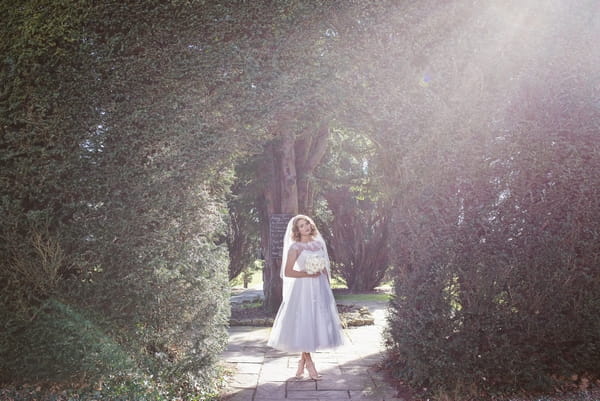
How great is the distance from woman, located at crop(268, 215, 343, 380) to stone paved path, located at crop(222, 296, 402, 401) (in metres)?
0.30

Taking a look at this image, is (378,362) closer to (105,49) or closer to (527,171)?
(527,171)

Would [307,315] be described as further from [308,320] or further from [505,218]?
[505,218]

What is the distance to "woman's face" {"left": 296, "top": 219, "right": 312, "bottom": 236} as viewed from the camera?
6.06 meters

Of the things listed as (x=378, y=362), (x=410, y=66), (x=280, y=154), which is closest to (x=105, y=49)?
(x=410, y=66)

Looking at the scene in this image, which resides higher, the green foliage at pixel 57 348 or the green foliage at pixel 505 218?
the green foliage at pixel 505 218

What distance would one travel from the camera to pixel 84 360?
4691mm

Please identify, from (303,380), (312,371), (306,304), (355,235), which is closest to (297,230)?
(306,304)

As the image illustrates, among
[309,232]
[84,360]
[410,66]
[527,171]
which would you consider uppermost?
[410,66]

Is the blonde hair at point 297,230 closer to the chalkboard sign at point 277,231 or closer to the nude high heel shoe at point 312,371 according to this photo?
the nude high heel shoe at point 312,371

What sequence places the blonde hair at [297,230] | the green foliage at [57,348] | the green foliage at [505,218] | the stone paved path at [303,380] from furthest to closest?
the blonde hair at [297,230], the stone paved path at [303,380], the green foliage at [505,218], the green foliage at [57,348]

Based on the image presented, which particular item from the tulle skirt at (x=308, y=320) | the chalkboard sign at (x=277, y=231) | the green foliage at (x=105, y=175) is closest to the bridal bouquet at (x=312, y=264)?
the tulle skirt at (x=308, y=320)

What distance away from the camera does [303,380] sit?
6.02 metres

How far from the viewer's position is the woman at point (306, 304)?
5.94 m

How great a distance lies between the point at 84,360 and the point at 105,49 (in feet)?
10.2
